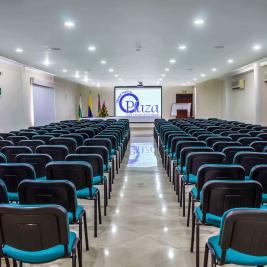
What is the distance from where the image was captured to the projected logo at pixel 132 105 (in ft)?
85.2

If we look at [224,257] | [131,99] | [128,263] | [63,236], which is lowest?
[128,263]

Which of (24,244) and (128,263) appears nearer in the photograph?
(24,244)

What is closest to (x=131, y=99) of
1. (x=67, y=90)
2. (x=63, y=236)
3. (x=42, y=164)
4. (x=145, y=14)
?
(x=67, y=90)

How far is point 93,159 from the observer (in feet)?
15.3

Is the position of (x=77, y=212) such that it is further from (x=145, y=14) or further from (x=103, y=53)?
(x=103, y=53)

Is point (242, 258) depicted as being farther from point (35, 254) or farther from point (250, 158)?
point (250, 158)

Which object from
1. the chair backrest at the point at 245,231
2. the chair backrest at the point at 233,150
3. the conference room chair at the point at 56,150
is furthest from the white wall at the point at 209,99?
the chair backrest at the point at 245,231

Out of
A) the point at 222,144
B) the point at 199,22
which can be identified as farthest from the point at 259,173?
the point at 199,22

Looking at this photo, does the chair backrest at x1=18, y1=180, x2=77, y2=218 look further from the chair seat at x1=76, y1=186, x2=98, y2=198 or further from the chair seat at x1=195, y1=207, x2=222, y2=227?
the chair seat at x1=195, y1=207, x2=222, y2=227

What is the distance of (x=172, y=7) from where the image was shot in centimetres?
630

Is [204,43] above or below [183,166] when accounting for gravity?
Answer: above

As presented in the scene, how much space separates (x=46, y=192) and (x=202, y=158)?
2.48 m

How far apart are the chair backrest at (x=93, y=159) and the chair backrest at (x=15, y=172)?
838 millimetres

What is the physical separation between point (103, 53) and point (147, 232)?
29.0 feet
